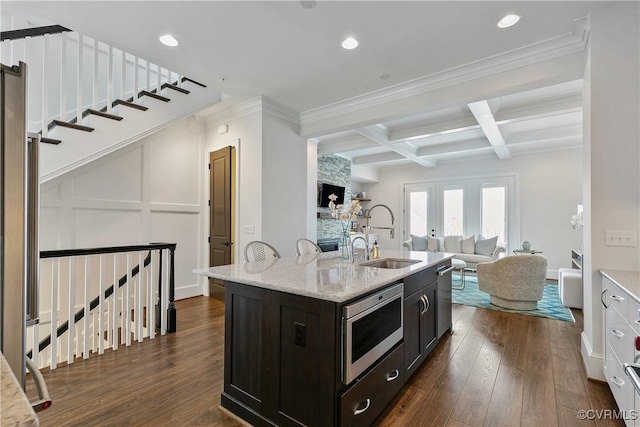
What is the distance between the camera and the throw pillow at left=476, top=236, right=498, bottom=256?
20.9 ft

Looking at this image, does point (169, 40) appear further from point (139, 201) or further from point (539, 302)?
point (539, 302)

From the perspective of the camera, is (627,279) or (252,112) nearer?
(627,279)

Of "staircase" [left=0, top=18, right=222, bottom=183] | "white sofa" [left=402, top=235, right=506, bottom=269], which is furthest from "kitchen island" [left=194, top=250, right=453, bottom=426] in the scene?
"white sofa" [left=402, top=235, right=506, bottom=269]

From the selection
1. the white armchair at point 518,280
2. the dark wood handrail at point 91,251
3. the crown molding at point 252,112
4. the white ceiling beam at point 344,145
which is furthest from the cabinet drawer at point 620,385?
the white ceiling beam at point 344,145

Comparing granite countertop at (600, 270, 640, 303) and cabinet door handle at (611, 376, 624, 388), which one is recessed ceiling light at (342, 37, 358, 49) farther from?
cabinet door handle at (611, 376, 624, 388)

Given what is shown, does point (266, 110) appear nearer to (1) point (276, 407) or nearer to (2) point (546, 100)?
(1) point (276, 407)

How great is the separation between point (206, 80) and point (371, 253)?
276 cm

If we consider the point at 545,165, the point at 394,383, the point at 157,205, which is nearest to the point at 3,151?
the point at 394,383

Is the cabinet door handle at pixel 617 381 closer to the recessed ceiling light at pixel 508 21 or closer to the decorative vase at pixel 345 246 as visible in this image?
the decorative vase at pixel 345 246

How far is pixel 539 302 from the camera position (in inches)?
171

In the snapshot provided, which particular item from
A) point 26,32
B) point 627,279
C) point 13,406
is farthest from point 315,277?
point 26,32

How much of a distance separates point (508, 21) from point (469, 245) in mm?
5218

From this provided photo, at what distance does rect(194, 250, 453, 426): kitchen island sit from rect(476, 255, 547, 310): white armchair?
253 cm

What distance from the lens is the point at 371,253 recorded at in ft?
9.69
